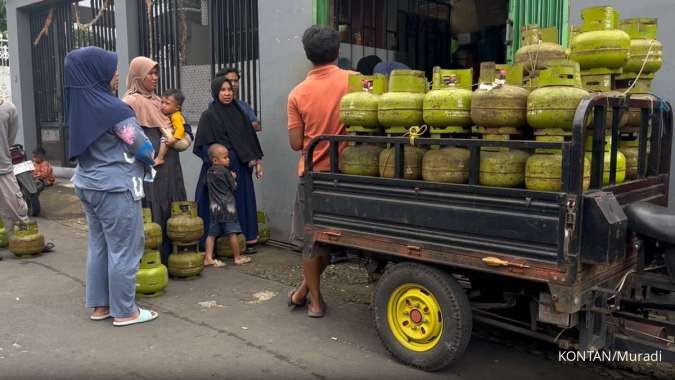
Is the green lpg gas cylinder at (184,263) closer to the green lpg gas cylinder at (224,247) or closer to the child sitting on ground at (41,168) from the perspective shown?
the green lpg gas cylinder at (224,247)

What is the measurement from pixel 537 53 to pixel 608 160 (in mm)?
739

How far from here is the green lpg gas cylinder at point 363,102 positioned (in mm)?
3576

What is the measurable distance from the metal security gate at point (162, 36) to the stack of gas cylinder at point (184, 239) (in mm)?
3367

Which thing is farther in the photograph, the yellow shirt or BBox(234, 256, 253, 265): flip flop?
BBox(234, 256, 253, 265): flip flop

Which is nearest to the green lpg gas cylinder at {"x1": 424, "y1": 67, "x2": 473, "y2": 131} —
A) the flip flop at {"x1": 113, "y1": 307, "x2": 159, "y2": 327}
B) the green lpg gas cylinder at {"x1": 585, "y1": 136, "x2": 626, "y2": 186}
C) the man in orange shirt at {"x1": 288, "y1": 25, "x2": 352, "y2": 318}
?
the green lpg gas cylinder at {"x1": 585, "y1": 136, "x2": 626, "y2": 186}

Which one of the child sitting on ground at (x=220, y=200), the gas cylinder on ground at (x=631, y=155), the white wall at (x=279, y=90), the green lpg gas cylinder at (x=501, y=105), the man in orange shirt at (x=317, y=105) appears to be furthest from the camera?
the white wall at (x=279, y=90)

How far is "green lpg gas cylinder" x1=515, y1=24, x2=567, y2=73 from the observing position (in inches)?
132

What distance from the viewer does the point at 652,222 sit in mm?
2895

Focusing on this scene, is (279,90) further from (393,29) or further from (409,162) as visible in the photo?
(409,162)

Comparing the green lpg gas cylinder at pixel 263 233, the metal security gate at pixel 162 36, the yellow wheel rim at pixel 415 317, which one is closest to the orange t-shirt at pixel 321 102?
the yellow wheel rim at pixel 415 317

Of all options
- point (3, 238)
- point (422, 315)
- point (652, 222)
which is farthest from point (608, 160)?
point (3, 238)

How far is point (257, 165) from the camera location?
607 cm

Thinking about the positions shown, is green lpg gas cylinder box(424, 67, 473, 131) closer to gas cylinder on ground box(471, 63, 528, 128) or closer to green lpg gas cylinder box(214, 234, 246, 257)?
gas cylinder on ground box(471, 63, 528, 128)

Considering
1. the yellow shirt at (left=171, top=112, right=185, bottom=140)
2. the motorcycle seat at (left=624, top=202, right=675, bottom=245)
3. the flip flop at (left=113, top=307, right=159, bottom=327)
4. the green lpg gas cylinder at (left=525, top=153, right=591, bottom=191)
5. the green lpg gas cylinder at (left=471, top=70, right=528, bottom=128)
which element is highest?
the green lpg gas cylinder at (left=471, top=70, right=528, bottom=128)
